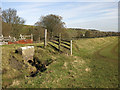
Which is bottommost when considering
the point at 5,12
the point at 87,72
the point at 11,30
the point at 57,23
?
the point at 87,72

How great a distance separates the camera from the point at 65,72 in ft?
19.4

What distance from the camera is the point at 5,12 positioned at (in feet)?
93.8

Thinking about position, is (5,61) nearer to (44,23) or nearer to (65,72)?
(65,72)

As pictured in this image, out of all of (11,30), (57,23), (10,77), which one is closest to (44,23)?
(57,23)

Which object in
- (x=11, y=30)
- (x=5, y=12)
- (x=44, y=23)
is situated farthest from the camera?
(x=44, y=23)

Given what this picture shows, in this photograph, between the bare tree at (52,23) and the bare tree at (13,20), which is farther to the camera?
the bare tree at (52,23)

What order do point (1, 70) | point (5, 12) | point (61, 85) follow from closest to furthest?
point (61, 85)
point (1, 70)
point (5, 12)

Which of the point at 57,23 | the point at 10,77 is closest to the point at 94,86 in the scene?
the point at 10,77

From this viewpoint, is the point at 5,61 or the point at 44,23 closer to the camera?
the point at 5,61

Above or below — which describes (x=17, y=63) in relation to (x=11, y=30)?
Result: below

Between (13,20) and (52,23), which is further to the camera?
(52,23)

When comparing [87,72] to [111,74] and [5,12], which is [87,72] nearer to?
[111,74]

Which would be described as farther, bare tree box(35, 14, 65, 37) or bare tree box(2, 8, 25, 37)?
bare tree box(35, 14, 65, 37)

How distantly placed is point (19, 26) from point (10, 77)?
77.5 feet
